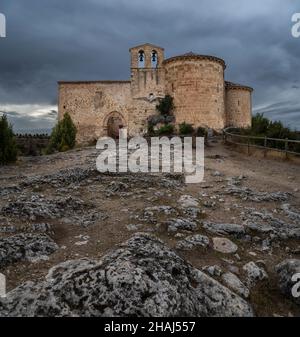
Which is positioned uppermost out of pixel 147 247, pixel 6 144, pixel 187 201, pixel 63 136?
pixel 63 136

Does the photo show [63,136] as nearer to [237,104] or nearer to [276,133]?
[276,133]

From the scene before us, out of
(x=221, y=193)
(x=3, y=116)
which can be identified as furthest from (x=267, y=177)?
(x=3, y=116)

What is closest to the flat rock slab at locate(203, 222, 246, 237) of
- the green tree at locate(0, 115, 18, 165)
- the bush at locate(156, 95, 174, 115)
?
the green tree at locate(0, 115, 18, 165)

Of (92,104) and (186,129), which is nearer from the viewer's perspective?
(186,129)

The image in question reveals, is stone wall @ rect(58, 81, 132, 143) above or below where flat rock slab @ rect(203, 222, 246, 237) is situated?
above

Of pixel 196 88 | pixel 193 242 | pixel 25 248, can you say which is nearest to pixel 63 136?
pixel 196 88

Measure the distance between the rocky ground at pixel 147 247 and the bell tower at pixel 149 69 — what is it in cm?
1919

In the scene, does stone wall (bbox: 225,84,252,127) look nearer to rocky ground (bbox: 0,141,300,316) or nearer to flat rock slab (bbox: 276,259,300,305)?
rocky ground (bbox: 0,141,300,316)

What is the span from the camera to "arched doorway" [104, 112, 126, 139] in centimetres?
2927

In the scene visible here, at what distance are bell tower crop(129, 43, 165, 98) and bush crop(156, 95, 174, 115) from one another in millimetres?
744

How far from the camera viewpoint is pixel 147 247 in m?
4.51

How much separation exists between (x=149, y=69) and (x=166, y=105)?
11.5 ft

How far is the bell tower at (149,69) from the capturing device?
27547 mm

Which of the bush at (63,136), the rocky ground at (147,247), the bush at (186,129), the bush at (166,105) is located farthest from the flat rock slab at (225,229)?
the bush at (166,105)
